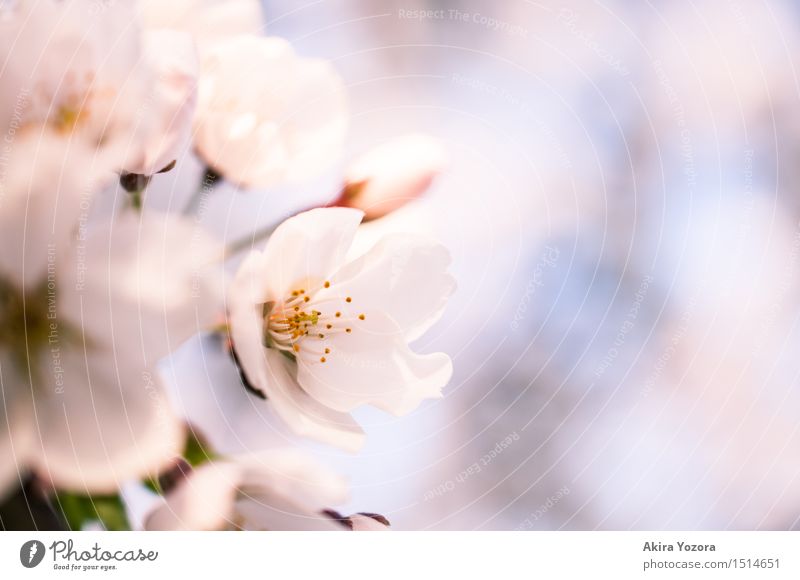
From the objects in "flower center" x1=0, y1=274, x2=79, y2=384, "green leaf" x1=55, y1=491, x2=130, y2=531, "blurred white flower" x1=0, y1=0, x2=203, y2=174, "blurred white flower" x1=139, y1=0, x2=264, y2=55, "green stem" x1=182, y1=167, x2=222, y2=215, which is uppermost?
"blurred white flower" x1=139, y1=0, x2=264, y2=55

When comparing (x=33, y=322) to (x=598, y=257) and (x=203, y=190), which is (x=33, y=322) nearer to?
(x=203, y=190)

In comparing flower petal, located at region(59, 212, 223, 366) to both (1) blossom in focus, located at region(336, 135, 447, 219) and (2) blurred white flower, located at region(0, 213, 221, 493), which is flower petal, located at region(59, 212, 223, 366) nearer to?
(2) blurred white flower, located at region(0, 213, 221, 493)

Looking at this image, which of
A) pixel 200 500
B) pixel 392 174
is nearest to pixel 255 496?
pixel 200 500

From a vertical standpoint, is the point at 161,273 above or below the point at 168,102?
below

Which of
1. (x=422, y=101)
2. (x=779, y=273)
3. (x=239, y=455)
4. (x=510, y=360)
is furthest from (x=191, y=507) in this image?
(x=779, y=273)

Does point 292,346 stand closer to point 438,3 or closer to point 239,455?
point 239,455

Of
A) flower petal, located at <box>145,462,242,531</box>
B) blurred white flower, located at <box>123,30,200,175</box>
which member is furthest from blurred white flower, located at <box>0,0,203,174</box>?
flower petal, located at <box>145,462,242,531</box>

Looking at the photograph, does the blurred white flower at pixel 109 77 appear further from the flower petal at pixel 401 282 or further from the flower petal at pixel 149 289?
the flower petal at pixel 401 282

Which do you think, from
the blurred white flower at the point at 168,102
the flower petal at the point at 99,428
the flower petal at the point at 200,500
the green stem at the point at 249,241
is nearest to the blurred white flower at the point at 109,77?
the blurred white flower at the point at 168,102
